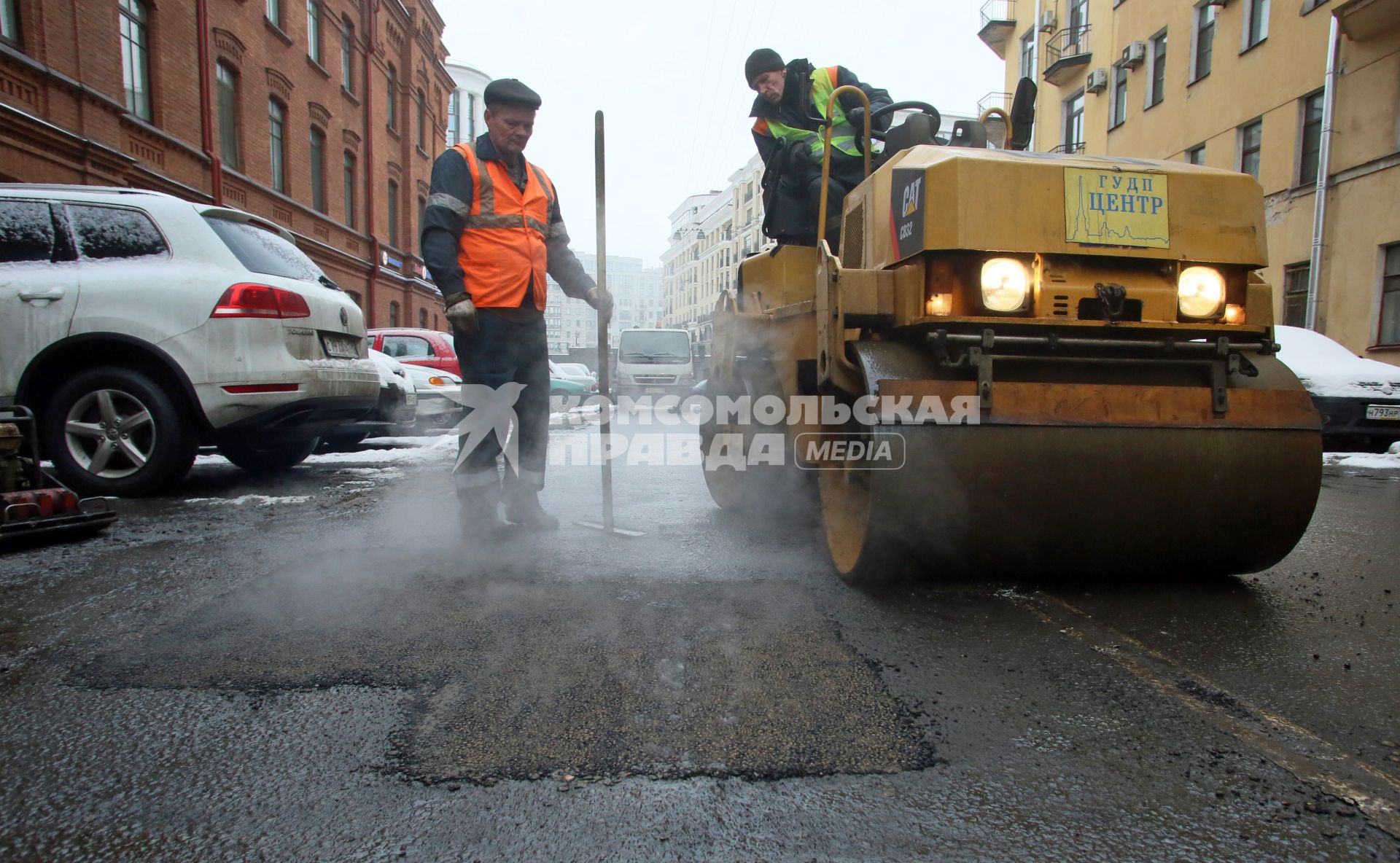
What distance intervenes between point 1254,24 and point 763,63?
17667 millimetres

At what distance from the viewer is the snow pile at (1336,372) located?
7.64 meters

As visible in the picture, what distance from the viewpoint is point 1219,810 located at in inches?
64.4

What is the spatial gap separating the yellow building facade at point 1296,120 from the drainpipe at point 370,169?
20.2 metres

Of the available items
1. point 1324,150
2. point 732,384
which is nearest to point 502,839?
point 732,384

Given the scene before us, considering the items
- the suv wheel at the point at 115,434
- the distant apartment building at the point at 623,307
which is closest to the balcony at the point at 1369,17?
the suv wheel at the point at 115,434

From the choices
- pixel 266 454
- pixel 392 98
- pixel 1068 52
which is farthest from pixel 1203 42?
pixel 392 98

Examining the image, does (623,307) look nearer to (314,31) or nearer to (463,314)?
(314,31)

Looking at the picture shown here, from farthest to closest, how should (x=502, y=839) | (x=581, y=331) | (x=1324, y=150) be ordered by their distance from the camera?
(x=581, y=331) < (x=1324, y=150) < (x=502, y=839)

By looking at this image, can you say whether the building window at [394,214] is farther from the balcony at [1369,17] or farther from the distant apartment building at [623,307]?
the distant apartment building at [623,307]

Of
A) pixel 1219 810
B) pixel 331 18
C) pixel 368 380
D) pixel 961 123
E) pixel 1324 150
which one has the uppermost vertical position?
pixel 331 18

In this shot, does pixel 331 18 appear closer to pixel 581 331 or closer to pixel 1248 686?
pixel 1248 686

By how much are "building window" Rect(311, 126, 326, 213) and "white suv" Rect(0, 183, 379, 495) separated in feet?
53.7

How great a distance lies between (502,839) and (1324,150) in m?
18.4

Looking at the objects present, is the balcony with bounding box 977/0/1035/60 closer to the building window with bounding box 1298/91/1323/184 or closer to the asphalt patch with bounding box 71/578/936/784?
the building window with bounding box 1298/91/1323/184
